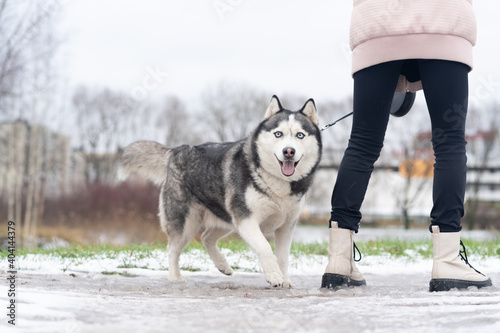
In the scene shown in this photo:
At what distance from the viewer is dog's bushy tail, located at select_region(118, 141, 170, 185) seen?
4.66m

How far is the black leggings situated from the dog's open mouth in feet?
1.45

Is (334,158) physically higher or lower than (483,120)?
lower

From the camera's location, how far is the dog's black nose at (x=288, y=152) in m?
3.48

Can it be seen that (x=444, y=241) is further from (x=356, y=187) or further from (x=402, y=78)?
(x=402, y=78)

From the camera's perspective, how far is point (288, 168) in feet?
11.5

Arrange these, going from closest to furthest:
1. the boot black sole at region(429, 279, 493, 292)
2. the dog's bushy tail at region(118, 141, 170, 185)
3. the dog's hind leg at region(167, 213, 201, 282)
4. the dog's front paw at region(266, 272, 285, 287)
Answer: the boot black sole at region(429, 279, 493, 292) < the dog's front paw at region(266, 272, 285, 287) < the dog's hind leg at region(167, 213, 201, 282) < the dog's bushy tail at region(118, 141, 170, 185)

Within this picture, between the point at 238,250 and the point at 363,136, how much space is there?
270 centimetres

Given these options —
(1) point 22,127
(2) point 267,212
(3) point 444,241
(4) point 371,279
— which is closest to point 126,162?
(2) point 267,212

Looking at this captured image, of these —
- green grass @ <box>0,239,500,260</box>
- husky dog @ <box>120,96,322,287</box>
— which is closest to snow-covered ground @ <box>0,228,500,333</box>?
husky dog @ <box>120,96,322,287</box>

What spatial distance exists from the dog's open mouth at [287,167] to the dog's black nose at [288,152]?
0.22 feet

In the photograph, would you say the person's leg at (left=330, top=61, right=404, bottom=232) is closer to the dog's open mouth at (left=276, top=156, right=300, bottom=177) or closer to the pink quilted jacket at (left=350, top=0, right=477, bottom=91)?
the pink quilted jacket at (left=350, top=0, right=477, bottom=91)

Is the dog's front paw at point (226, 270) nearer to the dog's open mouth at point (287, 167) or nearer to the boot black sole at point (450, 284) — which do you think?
the dog's open mouth at point (287, 167)

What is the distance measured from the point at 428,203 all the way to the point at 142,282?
2701 cm

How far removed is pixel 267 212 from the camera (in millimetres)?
3621
